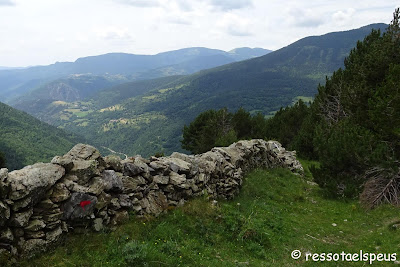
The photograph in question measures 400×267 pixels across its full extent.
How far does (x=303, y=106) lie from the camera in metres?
51.9

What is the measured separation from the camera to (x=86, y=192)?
10.2m

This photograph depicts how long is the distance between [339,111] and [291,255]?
2853 cm

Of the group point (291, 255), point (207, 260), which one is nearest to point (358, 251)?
point (291, 255)

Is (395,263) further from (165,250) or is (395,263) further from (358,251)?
(165,250)

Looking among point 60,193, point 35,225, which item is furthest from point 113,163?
point 35,225

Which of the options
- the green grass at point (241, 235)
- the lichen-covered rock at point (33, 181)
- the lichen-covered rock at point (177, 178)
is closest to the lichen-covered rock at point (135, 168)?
the lichen-covered rock at point (177, 178)

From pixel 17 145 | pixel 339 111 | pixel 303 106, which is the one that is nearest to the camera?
pixel 339 111

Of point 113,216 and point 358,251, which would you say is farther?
point 358,251

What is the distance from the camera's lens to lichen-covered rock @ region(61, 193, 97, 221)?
958cm

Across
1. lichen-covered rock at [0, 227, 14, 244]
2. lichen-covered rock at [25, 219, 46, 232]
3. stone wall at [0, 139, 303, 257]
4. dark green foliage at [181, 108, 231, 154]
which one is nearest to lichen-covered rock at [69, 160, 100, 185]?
stone wall at [0, 139, 303, 257]

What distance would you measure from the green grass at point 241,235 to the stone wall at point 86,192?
61cm

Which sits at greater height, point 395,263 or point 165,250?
point 165,250

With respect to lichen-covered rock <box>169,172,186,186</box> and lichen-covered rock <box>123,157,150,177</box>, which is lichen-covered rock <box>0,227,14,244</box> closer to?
lichen-covered rock <box>123,157,150,177</box>

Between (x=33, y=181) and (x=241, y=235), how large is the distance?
8.65 m
